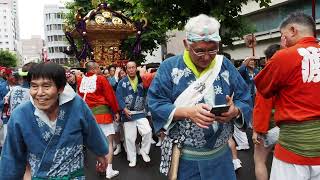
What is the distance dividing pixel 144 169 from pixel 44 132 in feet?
14.0

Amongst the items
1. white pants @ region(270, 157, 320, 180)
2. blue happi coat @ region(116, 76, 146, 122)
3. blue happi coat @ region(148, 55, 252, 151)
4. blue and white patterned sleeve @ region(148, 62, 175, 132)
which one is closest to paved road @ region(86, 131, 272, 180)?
blue happi coat @ region(116, 76, 146, 122)

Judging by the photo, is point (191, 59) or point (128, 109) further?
point (128, 109)

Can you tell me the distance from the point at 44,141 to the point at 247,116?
55.6 inches

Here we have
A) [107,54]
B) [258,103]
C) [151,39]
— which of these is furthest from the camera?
[151,39]

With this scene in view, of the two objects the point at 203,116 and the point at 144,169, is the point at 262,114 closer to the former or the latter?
the point at 203,116

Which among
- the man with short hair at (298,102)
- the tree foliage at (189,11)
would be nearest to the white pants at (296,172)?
the man with short hair at (298,102)

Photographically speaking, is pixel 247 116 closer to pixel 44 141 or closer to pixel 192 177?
pixel 192 177

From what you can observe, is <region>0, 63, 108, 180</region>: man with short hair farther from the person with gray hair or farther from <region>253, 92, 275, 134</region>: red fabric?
<region>253, 92, 275, 134</region>: red fabric

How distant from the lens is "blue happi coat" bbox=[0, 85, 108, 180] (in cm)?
278

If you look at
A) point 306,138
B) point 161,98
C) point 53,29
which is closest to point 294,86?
point 306,138

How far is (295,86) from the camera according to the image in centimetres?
309

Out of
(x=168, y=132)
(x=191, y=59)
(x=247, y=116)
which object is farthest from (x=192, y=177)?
(x=191, y=59)

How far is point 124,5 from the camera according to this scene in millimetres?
21984

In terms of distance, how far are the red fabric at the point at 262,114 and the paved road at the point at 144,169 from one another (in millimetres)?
2090
